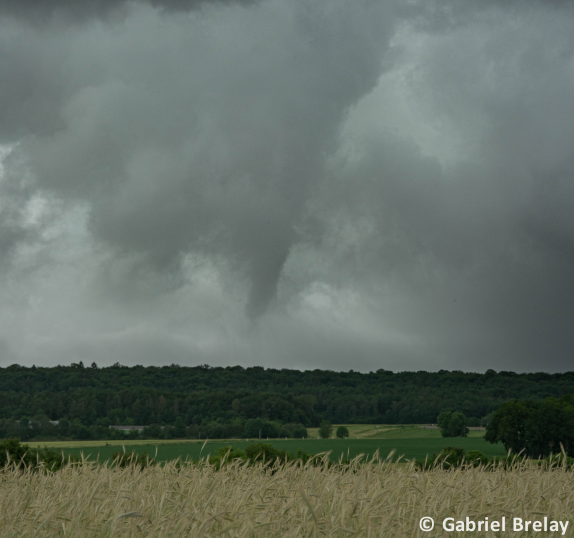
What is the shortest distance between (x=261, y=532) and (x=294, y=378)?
194 metres

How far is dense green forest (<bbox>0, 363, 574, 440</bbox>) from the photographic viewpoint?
134125mm

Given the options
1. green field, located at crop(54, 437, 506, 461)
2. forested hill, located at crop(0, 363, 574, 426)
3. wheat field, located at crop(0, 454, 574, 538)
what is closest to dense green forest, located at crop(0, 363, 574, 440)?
forested hill, located at crop(0, 363, 574, 426)

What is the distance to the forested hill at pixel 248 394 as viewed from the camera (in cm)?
14162

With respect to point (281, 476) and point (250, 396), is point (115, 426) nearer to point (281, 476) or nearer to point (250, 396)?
point (250, 396)

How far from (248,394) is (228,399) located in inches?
254

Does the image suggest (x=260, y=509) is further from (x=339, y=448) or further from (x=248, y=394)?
(x=248, y=394)

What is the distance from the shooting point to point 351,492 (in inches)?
359

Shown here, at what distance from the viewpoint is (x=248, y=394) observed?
15275cm

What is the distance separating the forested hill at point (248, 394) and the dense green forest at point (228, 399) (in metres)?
0.26

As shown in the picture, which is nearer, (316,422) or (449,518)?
(449,518)

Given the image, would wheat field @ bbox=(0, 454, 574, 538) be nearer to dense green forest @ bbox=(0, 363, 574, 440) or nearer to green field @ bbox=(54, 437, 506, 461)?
green field @ bbox=(54, 437, 506, 461)

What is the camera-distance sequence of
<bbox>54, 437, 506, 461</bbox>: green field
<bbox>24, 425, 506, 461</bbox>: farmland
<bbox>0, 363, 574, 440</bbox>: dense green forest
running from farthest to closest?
<bbox>0, 363, 574, 440</bbox>: dense green forest
<bbox>24, 425, 506, 461</bbox>: farmland
<bbox>54, 437, 506, 461</bbox>: green field

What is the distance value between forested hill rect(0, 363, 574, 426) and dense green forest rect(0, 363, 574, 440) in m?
0.26

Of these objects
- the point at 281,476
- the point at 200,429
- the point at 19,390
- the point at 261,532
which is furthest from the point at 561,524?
the point at 19,390
